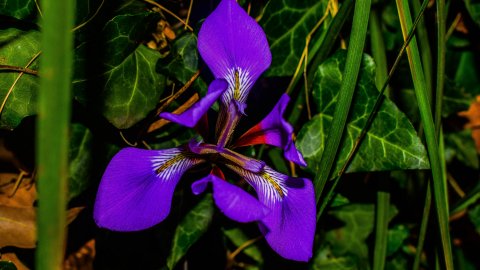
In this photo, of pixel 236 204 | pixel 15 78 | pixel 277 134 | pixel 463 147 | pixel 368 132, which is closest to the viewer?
pixel 236 204

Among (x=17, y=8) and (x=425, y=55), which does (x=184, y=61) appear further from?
(x=425, y=55)

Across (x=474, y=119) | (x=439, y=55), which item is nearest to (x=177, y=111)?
(x=439, y=55)

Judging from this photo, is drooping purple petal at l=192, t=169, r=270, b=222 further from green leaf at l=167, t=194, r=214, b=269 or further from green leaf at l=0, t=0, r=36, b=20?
green leaf at l=0, t=0, r=36, b=20

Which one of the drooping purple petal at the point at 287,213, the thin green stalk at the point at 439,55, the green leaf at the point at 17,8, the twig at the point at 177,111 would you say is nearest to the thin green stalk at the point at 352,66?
the drooping purple petal at the point at 287,213

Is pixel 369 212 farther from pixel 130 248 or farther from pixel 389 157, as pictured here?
pixel 130 248

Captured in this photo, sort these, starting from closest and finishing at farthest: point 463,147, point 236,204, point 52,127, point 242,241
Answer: point 52,127, point 236,204, point 242,241, point 463,147

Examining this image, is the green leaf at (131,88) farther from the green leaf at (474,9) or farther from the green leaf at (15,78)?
the green leaf at (474,9)
